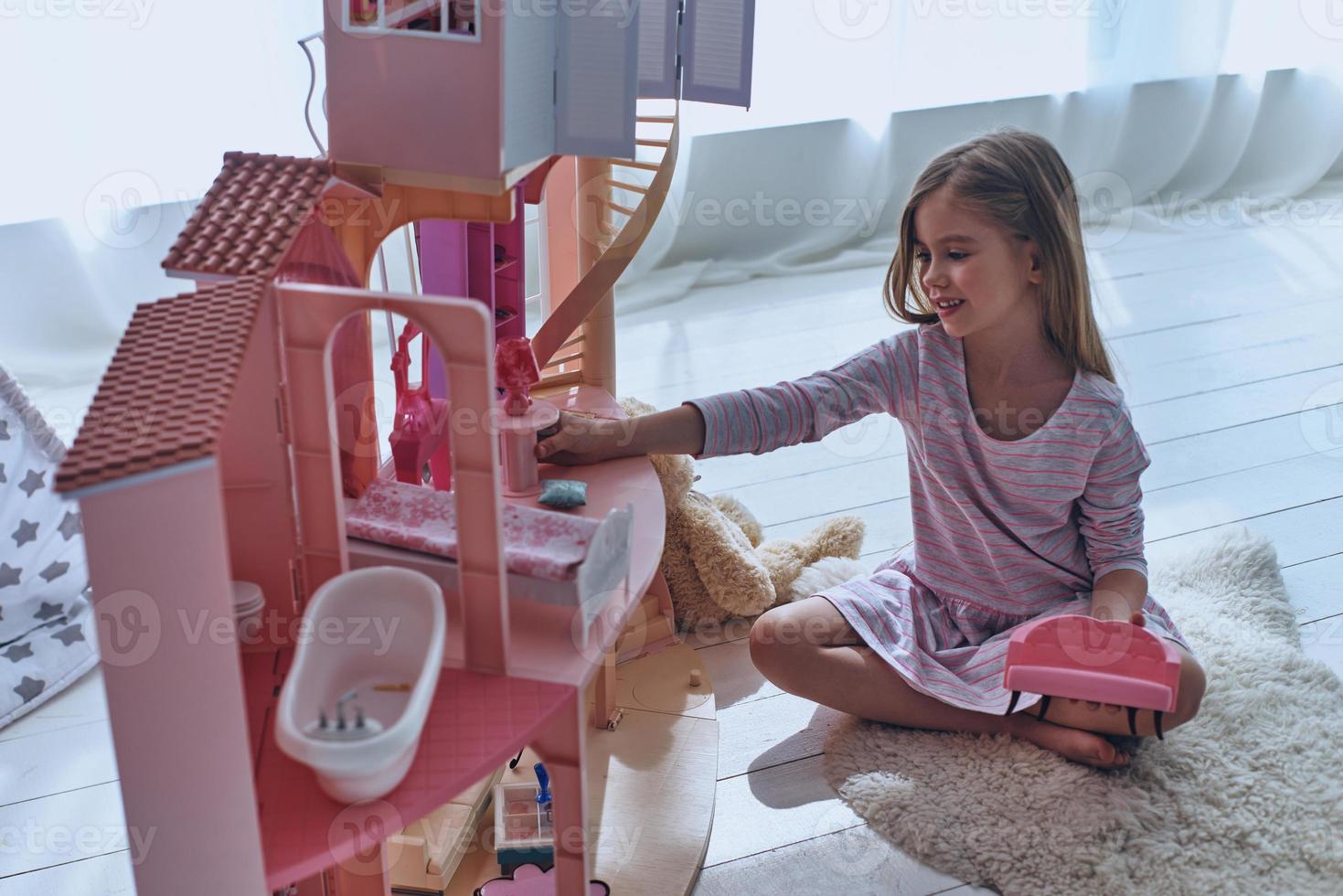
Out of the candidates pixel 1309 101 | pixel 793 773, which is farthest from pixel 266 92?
pixel 1309 101

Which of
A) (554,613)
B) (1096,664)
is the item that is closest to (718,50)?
(554,613)

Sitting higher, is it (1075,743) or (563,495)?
(563,495)

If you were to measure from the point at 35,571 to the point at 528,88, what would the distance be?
96 cm

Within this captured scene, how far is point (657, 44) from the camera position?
1211 mm

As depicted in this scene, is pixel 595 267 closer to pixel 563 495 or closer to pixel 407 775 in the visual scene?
pixel 563 495

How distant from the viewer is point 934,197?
4.32ft

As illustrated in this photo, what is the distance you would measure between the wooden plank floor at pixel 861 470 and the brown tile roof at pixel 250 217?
14.3 inches

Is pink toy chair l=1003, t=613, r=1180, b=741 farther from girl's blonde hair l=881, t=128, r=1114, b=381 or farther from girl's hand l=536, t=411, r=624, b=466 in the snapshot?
girl's hand l=536, t=411, r=624, b=466

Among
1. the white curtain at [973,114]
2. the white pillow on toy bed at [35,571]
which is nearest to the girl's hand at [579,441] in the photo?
the white pillow on toy bed at [35,571]

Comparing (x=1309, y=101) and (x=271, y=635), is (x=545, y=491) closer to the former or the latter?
(x=271, y=635)

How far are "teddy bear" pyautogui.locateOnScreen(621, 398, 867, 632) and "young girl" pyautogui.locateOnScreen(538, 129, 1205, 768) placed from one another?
15 centimetres

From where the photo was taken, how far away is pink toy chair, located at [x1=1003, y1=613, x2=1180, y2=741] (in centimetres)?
122

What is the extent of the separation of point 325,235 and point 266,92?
139 cm

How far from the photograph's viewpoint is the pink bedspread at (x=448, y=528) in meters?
0.92
